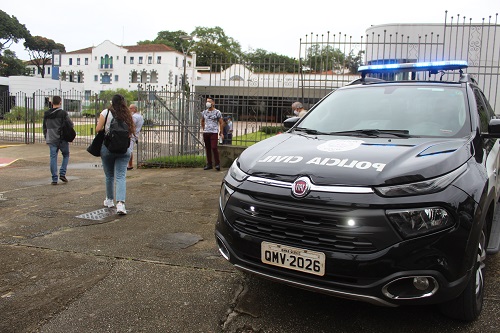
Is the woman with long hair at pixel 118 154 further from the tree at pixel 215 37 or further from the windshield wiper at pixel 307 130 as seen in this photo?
the tree at pixel 215 37

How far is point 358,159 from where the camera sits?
2582 millimetres

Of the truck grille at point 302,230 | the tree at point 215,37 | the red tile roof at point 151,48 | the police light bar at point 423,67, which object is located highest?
the tree at point 215,37

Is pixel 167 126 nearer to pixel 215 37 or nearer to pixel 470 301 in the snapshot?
pixel 470 301

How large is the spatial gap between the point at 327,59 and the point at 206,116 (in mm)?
3142

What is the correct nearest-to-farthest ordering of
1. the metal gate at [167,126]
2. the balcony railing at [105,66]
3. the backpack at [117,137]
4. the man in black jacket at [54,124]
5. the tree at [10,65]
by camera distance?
the backpack at [117,137]
the man in black jacket at [54,124]
the metal gate at [167,126]
the balcony railing at [105,66]
the tree at [10,65]

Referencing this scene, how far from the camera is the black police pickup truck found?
225cm

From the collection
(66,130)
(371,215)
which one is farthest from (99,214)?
(371,215)

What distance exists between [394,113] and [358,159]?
1.14 metres

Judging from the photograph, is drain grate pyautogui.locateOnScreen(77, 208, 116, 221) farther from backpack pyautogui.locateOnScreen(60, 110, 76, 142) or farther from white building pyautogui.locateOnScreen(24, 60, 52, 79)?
white building pyautogui.locateOnScreen(24, 60, 52, 79)

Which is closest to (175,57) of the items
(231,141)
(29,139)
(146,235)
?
(29,139)

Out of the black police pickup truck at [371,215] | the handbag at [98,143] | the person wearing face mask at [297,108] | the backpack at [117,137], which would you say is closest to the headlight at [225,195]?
the black police pickup truck at [371,215]

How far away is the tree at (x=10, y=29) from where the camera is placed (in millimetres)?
76125

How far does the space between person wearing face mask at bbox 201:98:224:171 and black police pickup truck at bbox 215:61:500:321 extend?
678 centimetres

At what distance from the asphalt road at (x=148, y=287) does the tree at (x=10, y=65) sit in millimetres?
85858
